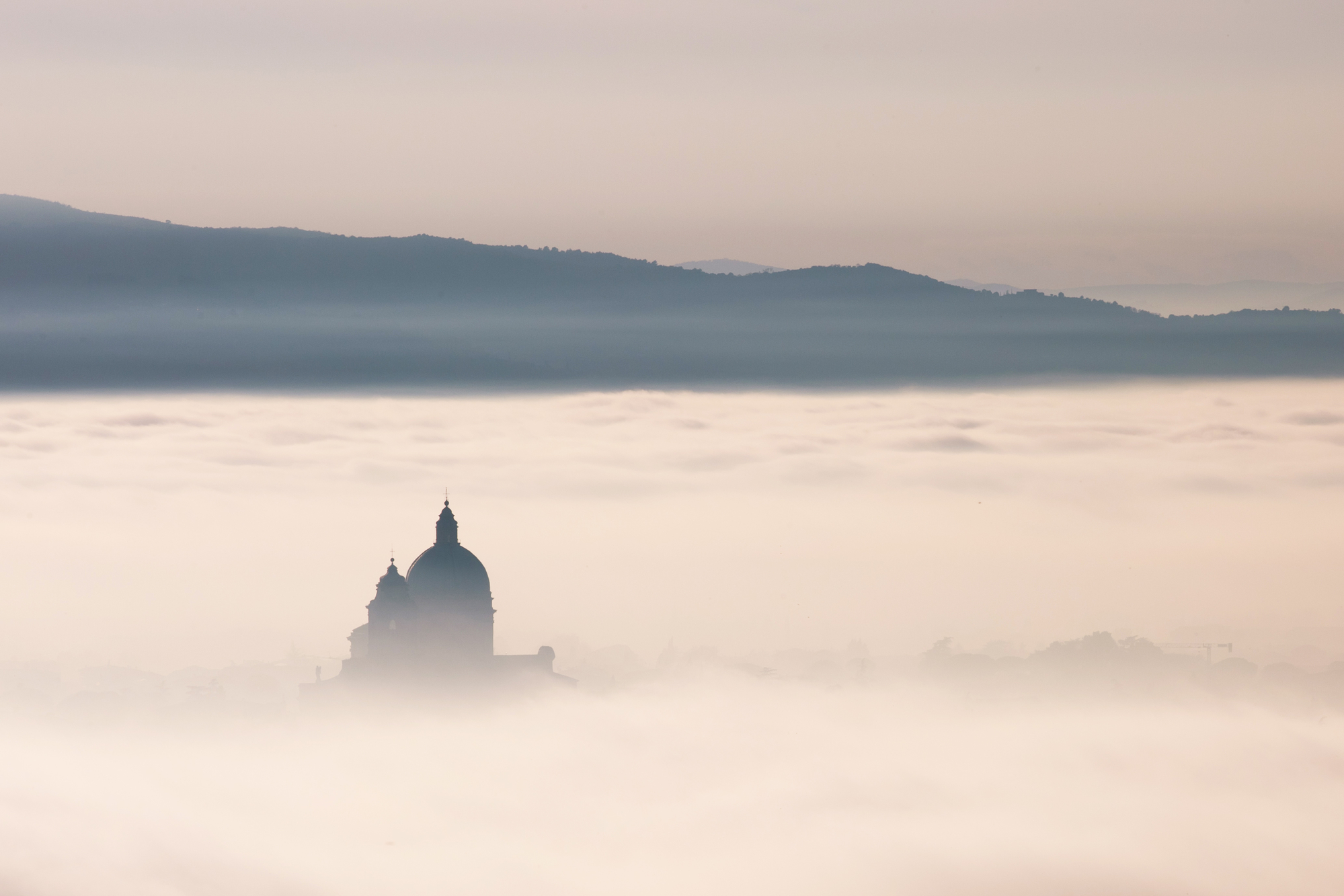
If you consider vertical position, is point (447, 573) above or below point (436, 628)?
above

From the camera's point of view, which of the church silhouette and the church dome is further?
the church dome

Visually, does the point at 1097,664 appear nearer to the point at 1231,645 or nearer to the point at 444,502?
→ the point at 1231,645

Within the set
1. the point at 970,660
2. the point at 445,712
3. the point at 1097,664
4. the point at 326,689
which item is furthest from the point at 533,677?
the point at 1097,664

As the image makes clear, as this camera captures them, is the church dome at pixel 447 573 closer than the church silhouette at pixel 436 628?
No

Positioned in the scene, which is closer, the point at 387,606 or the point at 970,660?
the point at 387,606
